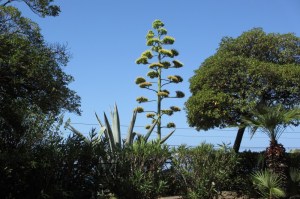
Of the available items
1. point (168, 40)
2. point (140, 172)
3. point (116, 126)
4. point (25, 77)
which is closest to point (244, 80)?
point (168, 40)

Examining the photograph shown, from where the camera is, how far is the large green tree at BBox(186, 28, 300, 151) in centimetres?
1608

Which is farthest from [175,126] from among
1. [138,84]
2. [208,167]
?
[208,167]

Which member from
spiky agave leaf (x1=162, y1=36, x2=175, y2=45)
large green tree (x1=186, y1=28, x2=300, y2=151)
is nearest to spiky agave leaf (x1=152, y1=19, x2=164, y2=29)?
spiky agave leaf (x1=162, y1=36, x2=175, y2=45)

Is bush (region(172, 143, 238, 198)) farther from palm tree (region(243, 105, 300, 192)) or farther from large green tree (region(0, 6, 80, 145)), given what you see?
large green tree (region(0, 6, 80, 145))

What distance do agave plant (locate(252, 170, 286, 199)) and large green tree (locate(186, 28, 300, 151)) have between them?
4.97 meters

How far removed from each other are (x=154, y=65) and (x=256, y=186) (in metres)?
8.53

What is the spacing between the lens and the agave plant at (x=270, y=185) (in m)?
10.2

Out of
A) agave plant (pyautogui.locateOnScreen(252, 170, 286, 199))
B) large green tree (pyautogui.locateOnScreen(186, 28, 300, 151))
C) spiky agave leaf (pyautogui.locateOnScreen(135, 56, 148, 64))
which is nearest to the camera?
agave plant (pyautogui.locateOnScreen(252, 170, 286, 199))

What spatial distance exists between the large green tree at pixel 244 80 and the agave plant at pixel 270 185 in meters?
4.97

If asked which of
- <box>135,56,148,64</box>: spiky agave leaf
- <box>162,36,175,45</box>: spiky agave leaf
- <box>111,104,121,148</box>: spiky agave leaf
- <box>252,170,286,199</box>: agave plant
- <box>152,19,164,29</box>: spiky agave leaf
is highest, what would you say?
<box>152,19,164,29</box>: spiky agave leaf

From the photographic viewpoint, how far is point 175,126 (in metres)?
17.6

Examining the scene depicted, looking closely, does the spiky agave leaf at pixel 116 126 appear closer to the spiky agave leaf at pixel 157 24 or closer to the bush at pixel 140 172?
the bush at pixel 140 172

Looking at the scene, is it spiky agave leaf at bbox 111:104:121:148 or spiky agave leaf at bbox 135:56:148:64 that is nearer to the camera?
spiky agave leaf at bbox 111:104:121:148

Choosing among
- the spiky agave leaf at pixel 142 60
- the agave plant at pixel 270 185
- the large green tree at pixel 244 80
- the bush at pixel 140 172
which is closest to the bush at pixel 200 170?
the bush at pixel 140 172
